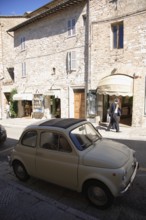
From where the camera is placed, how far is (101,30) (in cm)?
1321

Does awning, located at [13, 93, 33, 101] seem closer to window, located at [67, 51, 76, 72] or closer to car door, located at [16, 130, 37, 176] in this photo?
window, located at [67, 51, 76, 72]

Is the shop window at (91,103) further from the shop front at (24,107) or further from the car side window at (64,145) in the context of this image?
the car side window at (64,145)

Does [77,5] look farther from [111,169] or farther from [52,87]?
[111,169]

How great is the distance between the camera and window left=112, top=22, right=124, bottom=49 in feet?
41.5

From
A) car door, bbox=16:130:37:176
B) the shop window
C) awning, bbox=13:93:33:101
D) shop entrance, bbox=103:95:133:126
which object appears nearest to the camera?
car door, bbox=16:130:37:176

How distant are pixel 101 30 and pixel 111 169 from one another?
11928mm

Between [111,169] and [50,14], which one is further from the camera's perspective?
[50,14]

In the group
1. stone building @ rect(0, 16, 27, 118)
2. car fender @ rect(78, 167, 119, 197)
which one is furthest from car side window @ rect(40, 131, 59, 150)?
stone building @ rect(0, 16, 27, 118)

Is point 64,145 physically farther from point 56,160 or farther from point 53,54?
point 53,54

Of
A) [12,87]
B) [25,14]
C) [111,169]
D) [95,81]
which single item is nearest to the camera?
[111,169]

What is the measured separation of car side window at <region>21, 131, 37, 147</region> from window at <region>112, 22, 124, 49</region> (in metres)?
10.3

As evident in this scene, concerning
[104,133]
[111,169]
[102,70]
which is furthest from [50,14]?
Result: [111,169]

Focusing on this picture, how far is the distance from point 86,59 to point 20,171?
10.9 meters

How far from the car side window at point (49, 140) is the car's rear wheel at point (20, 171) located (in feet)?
3.72
